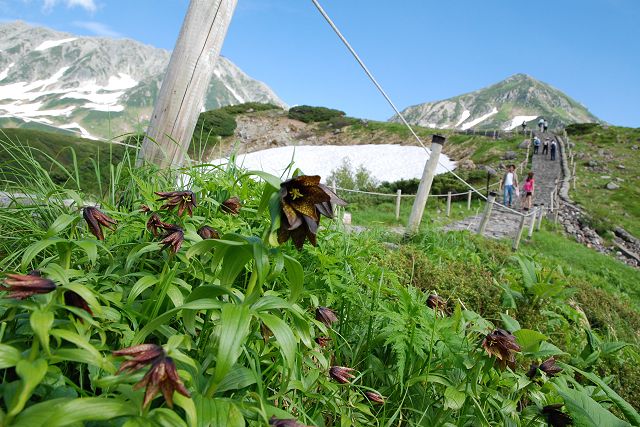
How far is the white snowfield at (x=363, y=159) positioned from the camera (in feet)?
93.9

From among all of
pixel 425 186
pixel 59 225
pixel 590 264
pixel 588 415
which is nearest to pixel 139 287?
pixel 59 225

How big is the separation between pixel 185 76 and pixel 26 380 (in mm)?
2264

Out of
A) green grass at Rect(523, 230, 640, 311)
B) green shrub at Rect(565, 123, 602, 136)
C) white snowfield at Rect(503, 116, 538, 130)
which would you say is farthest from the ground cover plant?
white snowfield at Rect(503, 116, 538, 130)

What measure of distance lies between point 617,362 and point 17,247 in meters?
3.61

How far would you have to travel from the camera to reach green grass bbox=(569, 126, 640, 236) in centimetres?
1663

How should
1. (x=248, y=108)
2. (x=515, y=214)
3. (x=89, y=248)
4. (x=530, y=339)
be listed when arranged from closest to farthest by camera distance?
1. (x=89, y=248)
2. (x=530, y=339)
3. (x=515, y=214)
4. (x=248, y=108)

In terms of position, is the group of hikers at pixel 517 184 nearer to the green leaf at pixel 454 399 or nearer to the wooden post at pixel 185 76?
the wooden post at pixel 185 76

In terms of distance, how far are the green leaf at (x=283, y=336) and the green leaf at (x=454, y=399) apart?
77 cm

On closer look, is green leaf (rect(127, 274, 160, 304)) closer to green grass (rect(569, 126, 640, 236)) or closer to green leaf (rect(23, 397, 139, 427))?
green leaf (rect(23, 397, 139, 427))

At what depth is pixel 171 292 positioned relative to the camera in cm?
117

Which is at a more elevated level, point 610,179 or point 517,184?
point 610,179

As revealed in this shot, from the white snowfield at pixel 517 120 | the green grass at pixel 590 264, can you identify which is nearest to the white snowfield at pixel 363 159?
the green grass at pixel 590 264

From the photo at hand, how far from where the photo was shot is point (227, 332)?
831 mm

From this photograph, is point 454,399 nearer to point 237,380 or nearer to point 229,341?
point 237,380
